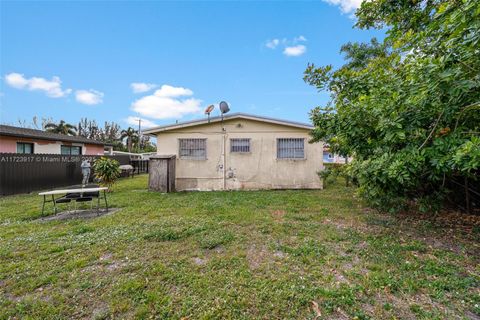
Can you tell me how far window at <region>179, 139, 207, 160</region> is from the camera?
9391 mm

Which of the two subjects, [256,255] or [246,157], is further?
[246,157]


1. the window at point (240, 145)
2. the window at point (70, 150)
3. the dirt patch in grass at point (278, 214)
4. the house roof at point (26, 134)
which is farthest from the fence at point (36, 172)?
the dirt patch in grass at point (278, 214)

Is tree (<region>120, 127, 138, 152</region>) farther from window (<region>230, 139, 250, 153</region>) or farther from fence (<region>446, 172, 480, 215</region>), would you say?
fence (<region>446, 172, 480, 215</region>)

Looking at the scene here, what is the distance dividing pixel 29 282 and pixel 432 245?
573 centimetres

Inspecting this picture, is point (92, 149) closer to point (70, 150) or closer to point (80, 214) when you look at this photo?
point (70, 150)

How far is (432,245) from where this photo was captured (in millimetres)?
3531

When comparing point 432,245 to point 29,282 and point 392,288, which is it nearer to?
point 392,288

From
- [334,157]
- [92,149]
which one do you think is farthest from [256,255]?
[92,149]

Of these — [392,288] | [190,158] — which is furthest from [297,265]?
[190,158]

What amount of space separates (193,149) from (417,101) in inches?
315

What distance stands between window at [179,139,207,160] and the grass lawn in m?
4.63

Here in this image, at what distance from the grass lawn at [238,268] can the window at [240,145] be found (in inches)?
185

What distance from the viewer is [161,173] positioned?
878 cm

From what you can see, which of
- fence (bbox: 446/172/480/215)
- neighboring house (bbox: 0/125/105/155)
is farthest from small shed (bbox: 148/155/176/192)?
fence (bbox: 446/172/480/215)
